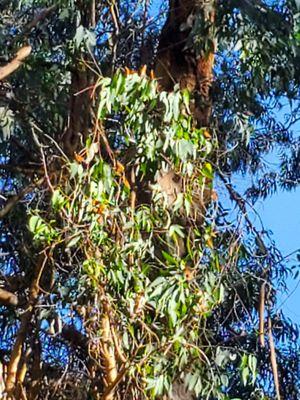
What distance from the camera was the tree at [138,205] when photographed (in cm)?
363

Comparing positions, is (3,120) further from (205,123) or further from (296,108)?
(296,108)

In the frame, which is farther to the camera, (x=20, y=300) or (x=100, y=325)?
(x=20, y=300)

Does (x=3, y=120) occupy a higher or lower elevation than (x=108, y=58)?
lower

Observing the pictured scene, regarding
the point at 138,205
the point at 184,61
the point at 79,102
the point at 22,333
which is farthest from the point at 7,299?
the point at 184,61

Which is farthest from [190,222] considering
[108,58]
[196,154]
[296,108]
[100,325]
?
[296,108]

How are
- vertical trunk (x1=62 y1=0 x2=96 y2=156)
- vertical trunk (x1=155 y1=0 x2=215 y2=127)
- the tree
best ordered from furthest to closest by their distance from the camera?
vertical trunk (x1=155 y1=0 x2=215 y2=127), vertical trunk (x1=62 y1=0 x2=96 y2=156), the tree

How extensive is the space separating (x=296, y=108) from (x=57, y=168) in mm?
1789

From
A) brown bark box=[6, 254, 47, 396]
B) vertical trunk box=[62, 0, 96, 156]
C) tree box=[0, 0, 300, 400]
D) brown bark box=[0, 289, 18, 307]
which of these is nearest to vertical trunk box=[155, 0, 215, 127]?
tree box=[0, 0, 300, 400]

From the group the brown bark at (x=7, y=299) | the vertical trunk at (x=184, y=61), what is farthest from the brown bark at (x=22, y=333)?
the vertical trunk at (x=184, y=61)

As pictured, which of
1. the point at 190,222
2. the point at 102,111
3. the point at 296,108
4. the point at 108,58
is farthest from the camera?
the point at 296,108

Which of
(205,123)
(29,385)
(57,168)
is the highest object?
(205,123)

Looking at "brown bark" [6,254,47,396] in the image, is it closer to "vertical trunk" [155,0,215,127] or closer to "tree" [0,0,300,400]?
"tree" [0,0,300,400]

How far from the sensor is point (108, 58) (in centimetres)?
485

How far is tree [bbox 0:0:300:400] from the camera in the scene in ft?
11.9
